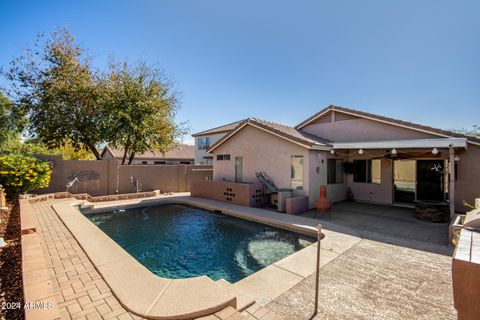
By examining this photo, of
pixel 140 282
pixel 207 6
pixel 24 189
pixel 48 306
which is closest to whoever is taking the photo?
pixel 48 306

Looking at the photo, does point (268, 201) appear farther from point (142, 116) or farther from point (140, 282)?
point (142, 116)

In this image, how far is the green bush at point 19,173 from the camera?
33.6 ft

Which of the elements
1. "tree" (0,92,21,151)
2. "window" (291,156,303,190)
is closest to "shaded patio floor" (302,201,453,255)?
"window" (291,156,303,190)

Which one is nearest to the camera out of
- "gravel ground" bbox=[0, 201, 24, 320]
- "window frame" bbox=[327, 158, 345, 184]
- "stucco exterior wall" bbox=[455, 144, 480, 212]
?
"gravel ground" bbox=[0, 201, 24, 320]

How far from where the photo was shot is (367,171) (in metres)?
13.6

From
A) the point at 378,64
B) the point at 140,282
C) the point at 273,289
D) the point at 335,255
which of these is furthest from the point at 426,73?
the point at 140,282

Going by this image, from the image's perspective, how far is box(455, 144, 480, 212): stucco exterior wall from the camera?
1048 cm

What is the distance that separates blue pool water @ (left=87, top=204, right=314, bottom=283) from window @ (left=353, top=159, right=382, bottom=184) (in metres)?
7.66

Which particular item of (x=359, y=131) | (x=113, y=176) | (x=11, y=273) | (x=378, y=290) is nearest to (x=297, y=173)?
(x=359, y=131)

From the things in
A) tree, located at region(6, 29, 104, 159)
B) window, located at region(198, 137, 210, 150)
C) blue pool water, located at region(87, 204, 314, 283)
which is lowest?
blue pool water, located at region(87, 204, 314, 283)

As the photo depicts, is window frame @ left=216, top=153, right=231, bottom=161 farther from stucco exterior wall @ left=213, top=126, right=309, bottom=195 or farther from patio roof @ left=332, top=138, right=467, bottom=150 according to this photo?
patio roof @ left=332, top=138, right=467, bottom=150

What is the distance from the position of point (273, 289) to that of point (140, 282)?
99.8 inches

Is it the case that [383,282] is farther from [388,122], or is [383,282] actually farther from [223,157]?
[223,157]

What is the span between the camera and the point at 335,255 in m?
6.04
